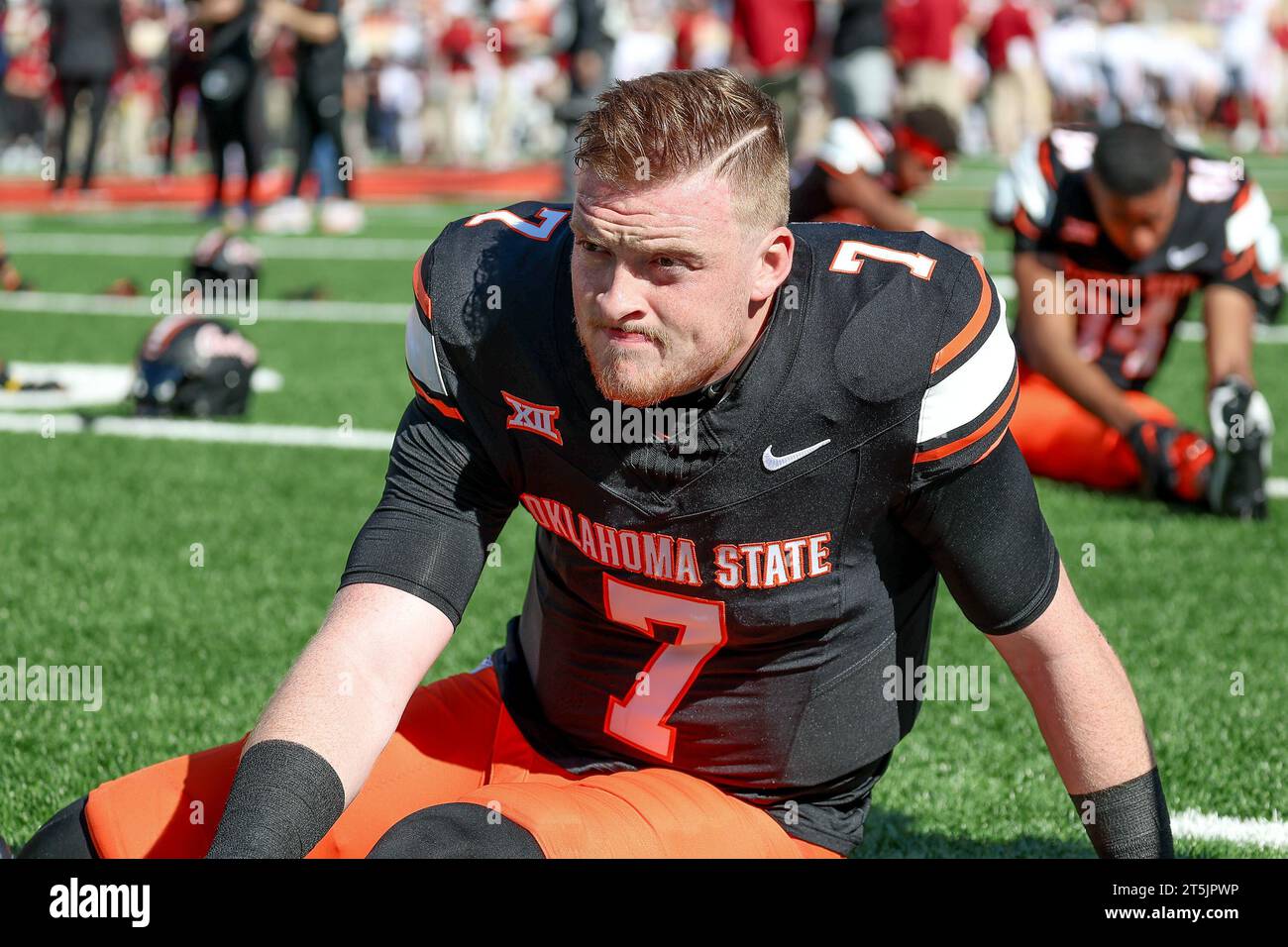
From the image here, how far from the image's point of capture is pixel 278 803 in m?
2.11

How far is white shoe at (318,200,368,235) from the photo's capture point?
43.1 ft

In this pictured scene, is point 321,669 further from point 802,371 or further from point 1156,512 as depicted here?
point 1156,512

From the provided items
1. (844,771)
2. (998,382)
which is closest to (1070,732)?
(844,771)

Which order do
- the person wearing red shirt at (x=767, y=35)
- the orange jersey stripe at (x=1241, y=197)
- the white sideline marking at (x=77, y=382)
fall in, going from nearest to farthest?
the orange jersey stripe at (x=1241, y=197)
the white sideline marking at (x=77, y=382)
the person wearing red shirt at (x=767, y=35)

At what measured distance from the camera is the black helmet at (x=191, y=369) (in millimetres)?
6516

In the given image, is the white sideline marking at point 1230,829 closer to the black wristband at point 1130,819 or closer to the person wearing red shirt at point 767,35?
the black wristband at point 1130,819

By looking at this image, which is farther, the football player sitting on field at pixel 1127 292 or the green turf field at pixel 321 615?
the football player sitting on field at pixel 1127 292

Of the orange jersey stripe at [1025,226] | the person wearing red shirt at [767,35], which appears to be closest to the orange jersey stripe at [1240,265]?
the orange jersey stripe at [1025,226]

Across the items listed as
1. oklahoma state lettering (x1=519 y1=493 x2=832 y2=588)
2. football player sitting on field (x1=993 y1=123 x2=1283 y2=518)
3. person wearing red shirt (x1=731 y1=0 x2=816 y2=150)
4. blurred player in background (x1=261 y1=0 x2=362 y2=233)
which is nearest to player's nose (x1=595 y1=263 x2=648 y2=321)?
oklahoma state lettering (x1=519 y1=493 x2=832 y2=588)

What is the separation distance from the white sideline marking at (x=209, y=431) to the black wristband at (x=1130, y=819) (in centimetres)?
422

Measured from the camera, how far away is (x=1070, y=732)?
7.69 ft

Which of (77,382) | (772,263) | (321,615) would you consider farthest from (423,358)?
(77,382)

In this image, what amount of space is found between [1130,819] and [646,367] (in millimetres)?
976
